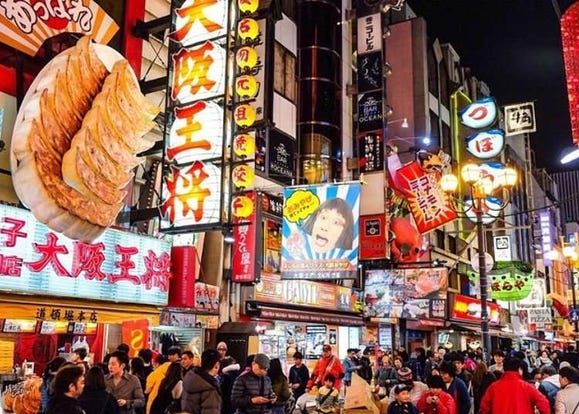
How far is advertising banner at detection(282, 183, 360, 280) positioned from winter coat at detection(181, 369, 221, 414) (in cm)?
817

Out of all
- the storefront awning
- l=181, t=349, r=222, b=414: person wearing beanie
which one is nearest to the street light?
the storefront awning

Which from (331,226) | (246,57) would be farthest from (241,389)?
(331,226)

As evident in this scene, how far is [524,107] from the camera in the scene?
2580cm

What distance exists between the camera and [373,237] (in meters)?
24.0

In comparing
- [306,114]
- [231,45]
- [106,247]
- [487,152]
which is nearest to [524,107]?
[487,152]

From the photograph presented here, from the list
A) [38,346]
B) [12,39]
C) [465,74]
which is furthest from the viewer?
[465,74]

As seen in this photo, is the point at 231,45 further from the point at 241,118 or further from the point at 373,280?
the point at 373,280

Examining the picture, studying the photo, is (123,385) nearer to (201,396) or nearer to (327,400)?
(201,396)

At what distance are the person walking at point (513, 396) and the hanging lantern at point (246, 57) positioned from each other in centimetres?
788

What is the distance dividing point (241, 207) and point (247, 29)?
3.84 m

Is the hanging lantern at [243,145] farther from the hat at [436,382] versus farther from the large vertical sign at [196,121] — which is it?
the hat at [436,382]

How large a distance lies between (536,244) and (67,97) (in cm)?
5489

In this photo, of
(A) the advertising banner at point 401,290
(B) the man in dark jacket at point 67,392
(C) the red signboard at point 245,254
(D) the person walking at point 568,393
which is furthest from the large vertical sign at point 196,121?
(A) the advertising banner at point 401,290

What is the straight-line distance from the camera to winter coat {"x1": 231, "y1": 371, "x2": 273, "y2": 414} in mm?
9203
